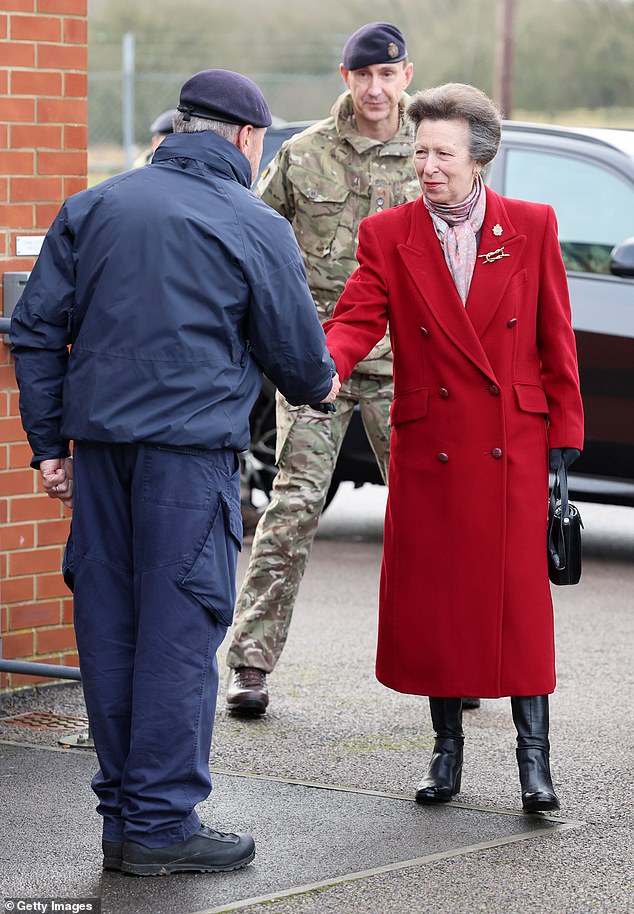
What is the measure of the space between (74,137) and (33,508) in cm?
128

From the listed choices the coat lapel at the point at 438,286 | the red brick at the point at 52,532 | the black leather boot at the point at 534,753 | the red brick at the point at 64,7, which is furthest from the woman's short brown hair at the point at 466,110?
the red brick at the point at 52,532

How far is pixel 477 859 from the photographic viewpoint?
417 cm

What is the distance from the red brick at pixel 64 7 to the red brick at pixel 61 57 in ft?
0.36

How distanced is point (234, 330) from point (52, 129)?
204 cm

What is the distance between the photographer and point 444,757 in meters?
4.72

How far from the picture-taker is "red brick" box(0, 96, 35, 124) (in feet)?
18.2

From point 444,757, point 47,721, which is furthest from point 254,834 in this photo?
point 47,721

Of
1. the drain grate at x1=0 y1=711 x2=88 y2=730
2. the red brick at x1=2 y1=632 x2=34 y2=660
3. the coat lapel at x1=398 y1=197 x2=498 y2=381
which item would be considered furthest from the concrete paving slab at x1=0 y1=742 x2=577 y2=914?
the coat lapel at x1=398 y1=197 x2=498 y2=381

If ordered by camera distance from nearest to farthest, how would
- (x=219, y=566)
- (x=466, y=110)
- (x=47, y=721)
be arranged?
Result: 1. (x=219, y=566)
2. (x=466, y=110)
3. (x=47, y=721)

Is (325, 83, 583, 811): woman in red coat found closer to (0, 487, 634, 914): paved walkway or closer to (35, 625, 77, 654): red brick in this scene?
(0, 487, 634, 914): paved walkway

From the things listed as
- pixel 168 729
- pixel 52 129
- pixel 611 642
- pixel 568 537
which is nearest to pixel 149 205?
pixel 168 729

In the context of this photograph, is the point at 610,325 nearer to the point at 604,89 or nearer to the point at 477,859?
the point at 477,859

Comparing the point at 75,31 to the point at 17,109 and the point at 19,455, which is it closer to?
the point at 17,109

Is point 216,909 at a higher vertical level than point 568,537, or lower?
lower
